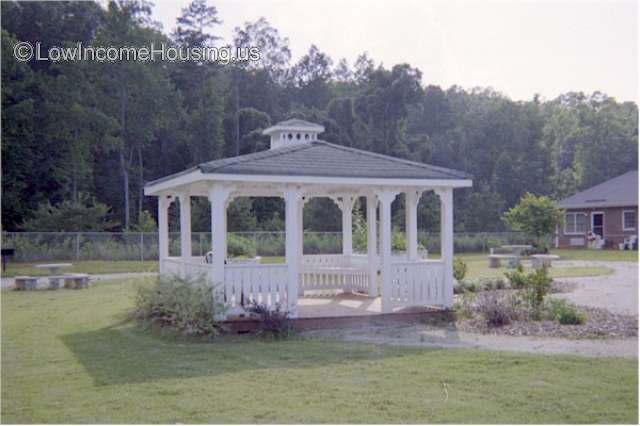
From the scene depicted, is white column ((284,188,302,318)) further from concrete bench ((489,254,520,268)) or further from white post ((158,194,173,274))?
concrete bench ((489,254,520,268))

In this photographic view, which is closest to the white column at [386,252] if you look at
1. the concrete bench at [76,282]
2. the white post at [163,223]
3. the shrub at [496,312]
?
the shrub at [496,312]

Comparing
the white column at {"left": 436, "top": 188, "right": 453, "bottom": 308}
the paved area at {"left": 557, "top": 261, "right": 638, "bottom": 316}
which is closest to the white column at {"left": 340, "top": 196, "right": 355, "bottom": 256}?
the white column at {"left": 436, "top": 188, "right": 453, "bottom": 308}

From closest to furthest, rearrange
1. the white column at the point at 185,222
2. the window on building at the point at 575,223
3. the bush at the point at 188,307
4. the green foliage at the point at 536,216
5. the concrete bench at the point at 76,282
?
the bush at the point at 188,307, the white column at the point at 185,222, the concrete bench at the point at 76,282, the green foliage at the point at 536,216, the window on building at the point at 575,223

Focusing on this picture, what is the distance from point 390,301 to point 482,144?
46.4 meters

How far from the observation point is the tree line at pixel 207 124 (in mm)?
38125

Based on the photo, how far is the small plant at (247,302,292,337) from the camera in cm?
1086

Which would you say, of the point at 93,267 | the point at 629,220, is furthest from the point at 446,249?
the point at 629,220

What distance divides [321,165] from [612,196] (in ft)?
103

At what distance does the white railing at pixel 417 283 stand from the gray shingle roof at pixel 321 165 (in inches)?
62.4

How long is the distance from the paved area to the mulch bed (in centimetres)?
107

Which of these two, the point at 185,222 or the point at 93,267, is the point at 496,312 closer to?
the point at 185,222

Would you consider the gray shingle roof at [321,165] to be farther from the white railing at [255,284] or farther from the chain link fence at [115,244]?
the chain link fence at [115,244]

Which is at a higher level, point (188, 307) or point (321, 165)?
point (321, 165)

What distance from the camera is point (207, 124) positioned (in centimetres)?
4494
